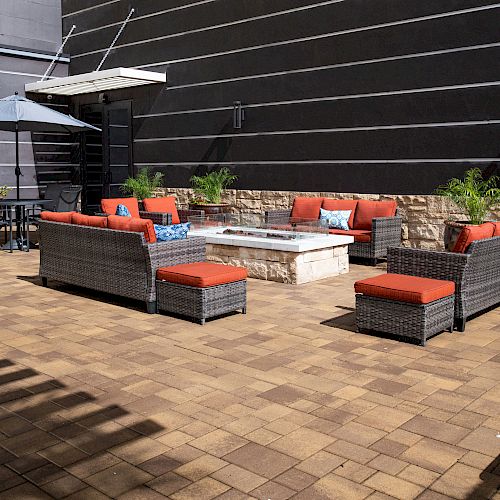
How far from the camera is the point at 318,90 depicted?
10297 mm

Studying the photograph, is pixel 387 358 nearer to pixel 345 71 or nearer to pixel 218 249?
pixel 218 249

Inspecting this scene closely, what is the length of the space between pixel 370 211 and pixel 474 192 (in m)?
1.84

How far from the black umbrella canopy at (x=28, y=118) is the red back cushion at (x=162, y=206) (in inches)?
70.9

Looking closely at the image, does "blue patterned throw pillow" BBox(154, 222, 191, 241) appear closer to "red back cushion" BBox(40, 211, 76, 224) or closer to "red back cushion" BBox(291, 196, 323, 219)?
"red back cushion" BBox(40, 211, 76, 224)

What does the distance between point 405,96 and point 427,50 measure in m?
0.67

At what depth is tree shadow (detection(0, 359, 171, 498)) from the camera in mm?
2824

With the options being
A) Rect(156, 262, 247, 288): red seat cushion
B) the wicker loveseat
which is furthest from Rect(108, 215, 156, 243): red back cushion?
the wicker loveseat

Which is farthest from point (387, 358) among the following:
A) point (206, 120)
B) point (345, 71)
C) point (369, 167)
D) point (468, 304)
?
point (206, 120)

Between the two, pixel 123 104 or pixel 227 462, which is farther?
pixel 123 104

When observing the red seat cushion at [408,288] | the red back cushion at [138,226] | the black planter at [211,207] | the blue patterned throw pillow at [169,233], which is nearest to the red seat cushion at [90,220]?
the red back cushion at [138,226]

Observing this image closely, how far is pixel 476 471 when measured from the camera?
2924 mm

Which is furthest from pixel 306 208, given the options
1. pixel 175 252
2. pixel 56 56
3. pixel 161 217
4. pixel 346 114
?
pixel 56 56

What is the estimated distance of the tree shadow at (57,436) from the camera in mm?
2824

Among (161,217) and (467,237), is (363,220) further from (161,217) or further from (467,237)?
(467,237)
